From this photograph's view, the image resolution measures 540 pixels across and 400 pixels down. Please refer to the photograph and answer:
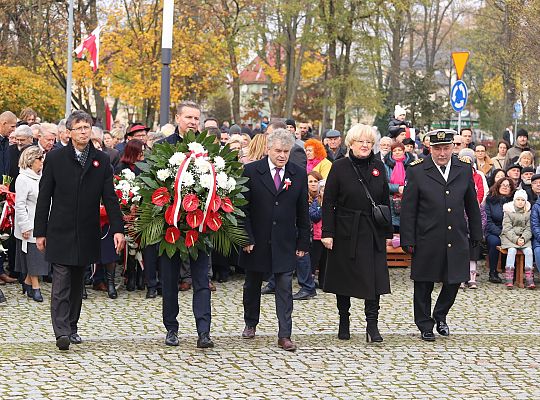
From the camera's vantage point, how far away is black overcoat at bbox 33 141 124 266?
9.36 metres

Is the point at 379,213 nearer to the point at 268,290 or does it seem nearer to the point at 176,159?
the point at 176,159

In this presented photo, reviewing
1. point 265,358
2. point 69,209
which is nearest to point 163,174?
point 69,209

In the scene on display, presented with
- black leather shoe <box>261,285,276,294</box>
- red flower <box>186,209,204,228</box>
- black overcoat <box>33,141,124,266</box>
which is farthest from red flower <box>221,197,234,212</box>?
black leather shoe <box>261,285,276,294</box>

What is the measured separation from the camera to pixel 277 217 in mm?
9766

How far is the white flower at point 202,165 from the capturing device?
9438 mm

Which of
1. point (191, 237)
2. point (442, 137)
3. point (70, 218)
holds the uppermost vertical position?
point (442, 137)

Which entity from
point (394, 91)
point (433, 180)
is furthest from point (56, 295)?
point (394, 91)

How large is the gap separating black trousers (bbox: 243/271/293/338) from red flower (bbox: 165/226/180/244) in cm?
89

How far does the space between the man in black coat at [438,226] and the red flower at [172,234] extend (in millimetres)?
2323

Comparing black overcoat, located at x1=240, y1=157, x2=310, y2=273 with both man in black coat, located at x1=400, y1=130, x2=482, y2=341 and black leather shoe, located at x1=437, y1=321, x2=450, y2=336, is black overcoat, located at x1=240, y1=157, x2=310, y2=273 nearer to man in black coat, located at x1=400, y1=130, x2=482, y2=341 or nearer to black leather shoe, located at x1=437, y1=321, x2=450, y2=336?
man in black coat, located at x1=400, y1=130, x2=482, y2=341

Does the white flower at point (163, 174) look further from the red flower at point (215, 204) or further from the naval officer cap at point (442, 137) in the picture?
the naval officer cap at point (442, 137)

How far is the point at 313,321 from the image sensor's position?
37.0 ft

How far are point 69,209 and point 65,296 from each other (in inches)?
30.3

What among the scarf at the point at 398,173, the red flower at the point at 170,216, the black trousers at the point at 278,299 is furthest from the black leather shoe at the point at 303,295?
the red flower at the point at 170,216
